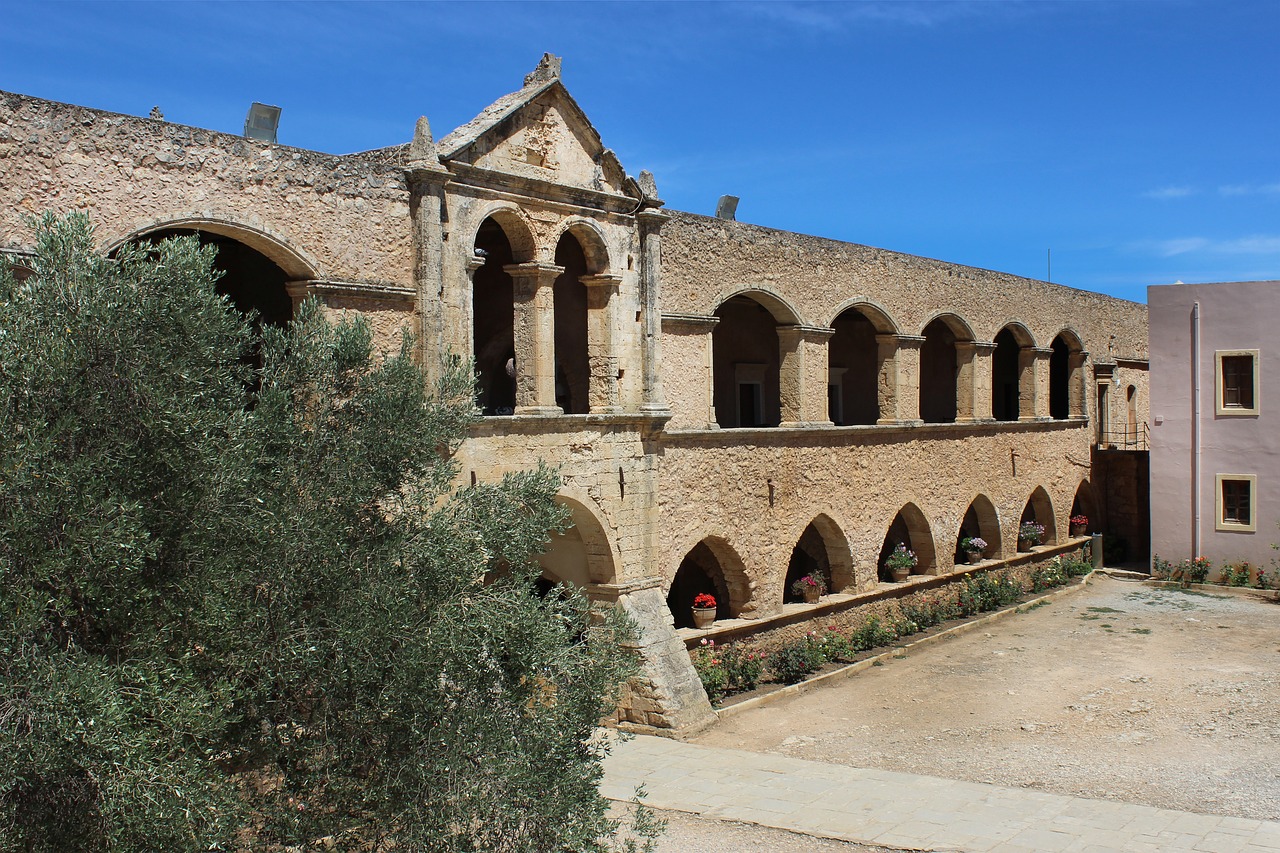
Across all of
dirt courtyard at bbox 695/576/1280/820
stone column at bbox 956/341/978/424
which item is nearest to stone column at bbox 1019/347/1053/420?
stone column at bbox 956/341/978/424

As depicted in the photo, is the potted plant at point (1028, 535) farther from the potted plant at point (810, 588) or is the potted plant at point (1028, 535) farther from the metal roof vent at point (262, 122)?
the metal roof vent at point (262, 122)

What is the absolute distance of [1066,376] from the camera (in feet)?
93.0

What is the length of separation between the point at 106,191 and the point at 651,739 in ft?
27.0

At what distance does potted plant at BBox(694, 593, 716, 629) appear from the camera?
51.5 ft

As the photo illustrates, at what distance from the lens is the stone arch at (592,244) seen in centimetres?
1364

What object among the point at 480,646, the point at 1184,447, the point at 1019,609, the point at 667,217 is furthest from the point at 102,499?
the point at 1184,447

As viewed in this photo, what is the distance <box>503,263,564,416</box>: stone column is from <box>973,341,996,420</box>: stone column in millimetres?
11449

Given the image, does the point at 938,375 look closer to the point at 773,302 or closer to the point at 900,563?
the point at 900,563

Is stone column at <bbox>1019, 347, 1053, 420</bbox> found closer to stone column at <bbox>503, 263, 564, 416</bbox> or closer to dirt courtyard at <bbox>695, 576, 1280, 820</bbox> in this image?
dirt courtyard at <bbox>695, 576, 1280, 820</bbox>

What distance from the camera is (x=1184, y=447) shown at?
2402 cm

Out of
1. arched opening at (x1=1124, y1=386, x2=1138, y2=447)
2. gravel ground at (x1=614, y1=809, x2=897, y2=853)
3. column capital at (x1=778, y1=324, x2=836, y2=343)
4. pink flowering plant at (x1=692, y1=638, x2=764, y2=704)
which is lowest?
gravel ground at (x1=614, y1=809, x2=897, y2=853)

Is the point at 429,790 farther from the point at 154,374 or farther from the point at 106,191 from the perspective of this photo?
the point at 106,191

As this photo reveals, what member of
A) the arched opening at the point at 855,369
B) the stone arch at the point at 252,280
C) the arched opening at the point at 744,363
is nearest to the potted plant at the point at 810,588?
the arched opening at the point at 744,363

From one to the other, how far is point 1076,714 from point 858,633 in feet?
13.9
